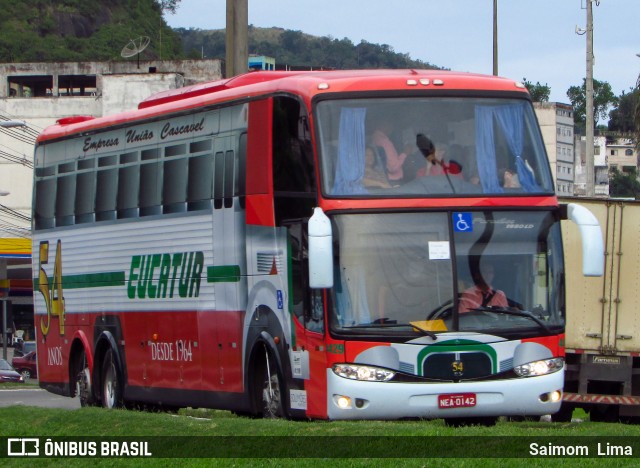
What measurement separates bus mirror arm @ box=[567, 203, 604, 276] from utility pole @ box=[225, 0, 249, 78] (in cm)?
836

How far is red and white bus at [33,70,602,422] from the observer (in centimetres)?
1362

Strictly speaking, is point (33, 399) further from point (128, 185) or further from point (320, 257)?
point (320, 257)

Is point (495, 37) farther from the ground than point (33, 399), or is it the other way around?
point (495, 37)

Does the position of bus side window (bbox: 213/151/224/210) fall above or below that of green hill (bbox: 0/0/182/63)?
below

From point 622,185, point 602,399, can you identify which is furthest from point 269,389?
point 622,185

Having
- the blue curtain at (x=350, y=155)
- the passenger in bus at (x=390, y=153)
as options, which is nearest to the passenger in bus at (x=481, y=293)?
the passenger in bus at (x=390, y=153)

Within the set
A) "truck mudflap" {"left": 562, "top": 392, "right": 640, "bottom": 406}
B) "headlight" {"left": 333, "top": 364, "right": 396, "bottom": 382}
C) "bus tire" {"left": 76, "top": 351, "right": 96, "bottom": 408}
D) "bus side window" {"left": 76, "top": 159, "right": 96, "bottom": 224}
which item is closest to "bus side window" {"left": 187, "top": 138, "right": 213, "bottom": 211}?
"bus side window" {"left": 76, "top": 159, "right": 96, "bottom": 224}

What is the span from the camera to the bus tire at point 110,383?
19.1 metres

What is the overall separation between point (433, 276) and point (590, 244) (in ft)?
5.21

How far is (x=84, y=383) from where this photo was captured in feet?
66.6

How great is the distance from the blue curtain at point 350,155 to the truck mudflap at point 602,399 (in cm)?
674

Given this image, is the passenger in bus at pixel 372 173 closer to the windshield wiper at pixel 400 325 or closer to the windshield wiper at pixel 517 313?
the windshield wiper at pixel 400 325

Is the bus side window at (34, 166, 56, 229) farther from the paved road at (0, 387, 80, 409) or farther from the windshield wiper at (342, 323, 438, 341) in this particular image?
the windshield wiper at (342, 323, 438, 341)

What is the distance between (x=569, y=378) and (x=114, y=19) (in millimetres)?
130605
